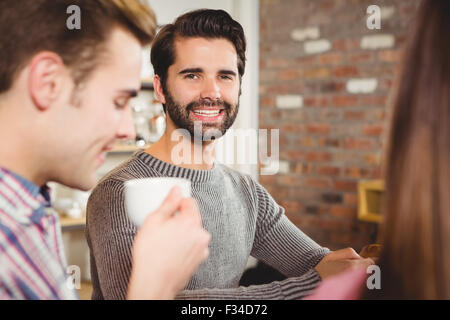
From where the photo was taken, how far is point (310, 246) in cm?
88

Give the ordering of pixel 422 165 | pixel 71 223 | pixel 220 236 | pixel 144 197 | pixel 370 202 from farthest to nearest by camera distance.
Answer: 1. pixel 71 223
2. pixel 370 202
3. pixel 220 236
4. pixel 144 197
5. pixel 422 165

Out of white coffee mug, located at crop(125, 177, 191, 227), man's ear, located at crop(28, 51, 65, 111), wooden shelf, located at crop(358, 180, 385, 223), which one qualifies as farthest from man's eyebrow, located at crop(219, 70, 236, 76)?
wooden shelf, located at crop(358, 180, 385, 223)

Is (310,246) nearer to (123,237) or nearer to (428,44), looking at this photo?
(123,237)

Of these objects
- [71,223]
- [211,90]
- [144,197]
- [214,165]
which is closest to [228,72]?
[211,90]

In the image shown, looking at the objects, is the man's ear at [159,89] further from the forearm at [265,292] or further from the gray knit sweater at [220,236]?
the forearm at [265,292]

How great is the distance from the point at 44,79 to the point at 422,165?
414 millimetres

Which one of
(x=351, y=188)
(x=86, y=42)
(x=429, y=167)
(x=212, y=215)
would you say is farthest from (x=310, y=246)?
(x=86, y=42)

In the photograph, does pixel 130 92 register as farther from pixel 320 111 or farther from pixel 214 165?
pixel 320 111

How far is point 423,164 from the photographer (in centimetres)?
44

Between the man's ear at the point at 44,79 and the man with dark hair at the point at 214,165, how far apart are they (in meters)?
0.27

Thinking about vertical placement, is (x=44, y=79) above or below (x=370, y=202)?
above

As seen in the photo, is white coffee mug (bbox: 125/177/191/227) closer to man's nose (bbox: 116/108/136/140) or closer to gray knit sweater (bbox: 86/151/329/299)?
gray knit sweater (bbox: 86/151/329/299)
